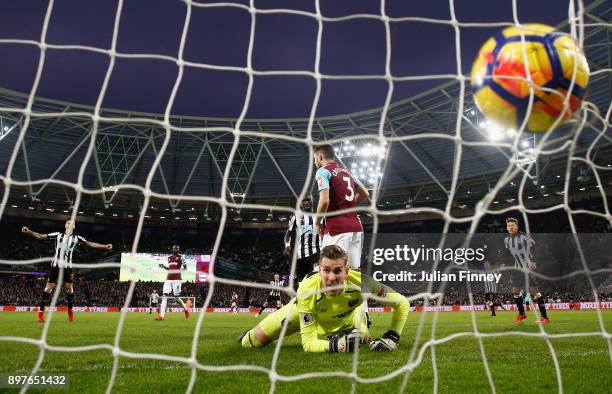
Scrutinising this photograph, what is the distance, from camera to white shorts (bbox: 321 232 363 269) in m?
4.92

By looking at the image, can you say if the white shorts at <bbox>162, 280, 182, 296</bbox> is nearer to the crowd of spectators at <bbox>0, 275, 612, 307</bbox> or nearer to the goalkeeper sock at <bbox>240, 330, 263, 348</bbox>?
the goalkeeper sock at <bbox>240, 330, 263, 348</bbox>

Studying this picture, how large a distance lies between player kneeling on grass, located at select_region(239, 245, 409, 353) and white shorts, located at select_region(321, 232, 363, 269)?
86 cm

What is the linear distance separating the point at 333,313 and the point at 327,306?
98 millimetres

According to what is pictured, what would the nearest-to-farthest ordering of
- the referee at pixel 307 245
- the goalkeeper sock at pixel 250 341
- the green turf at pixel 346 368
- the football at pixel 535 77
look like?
the green turf at pixel 346 368, the football at pixel 535 77, the goalkeeper sock at pixel 250 341, the referee at pixel 307 245

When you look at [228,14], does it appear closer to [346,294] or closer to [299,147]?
[299,147]

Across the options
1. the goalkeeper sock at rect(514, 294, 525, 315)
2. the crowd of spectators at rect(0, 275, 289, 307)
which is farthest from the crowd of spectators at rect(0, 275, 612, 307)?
the goalkeeper sock at rect(514, 294, 525, 315)

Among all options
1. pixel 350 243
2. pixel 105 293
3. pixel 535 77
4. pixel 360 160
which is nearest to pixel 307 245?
pixel 350 243

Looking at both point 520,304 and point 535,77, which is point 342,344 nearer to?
point 535,77

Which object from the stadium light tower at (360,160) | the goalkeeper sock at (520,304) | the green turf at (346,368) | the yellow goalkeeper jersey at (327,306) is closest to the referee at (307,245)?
the green turf at (346,368)

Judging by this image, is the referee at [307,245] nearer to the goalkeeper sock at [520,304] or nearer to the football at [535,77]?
the goalkeeper sock at [520,304]

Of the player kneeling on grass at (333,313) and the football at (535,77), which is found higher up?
the football at (535,77)

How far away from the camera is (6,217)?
30641 millimetres

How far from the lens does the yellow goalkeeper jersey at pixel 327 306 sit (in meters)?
3.75

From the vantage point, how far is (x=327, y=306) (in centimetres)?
383
